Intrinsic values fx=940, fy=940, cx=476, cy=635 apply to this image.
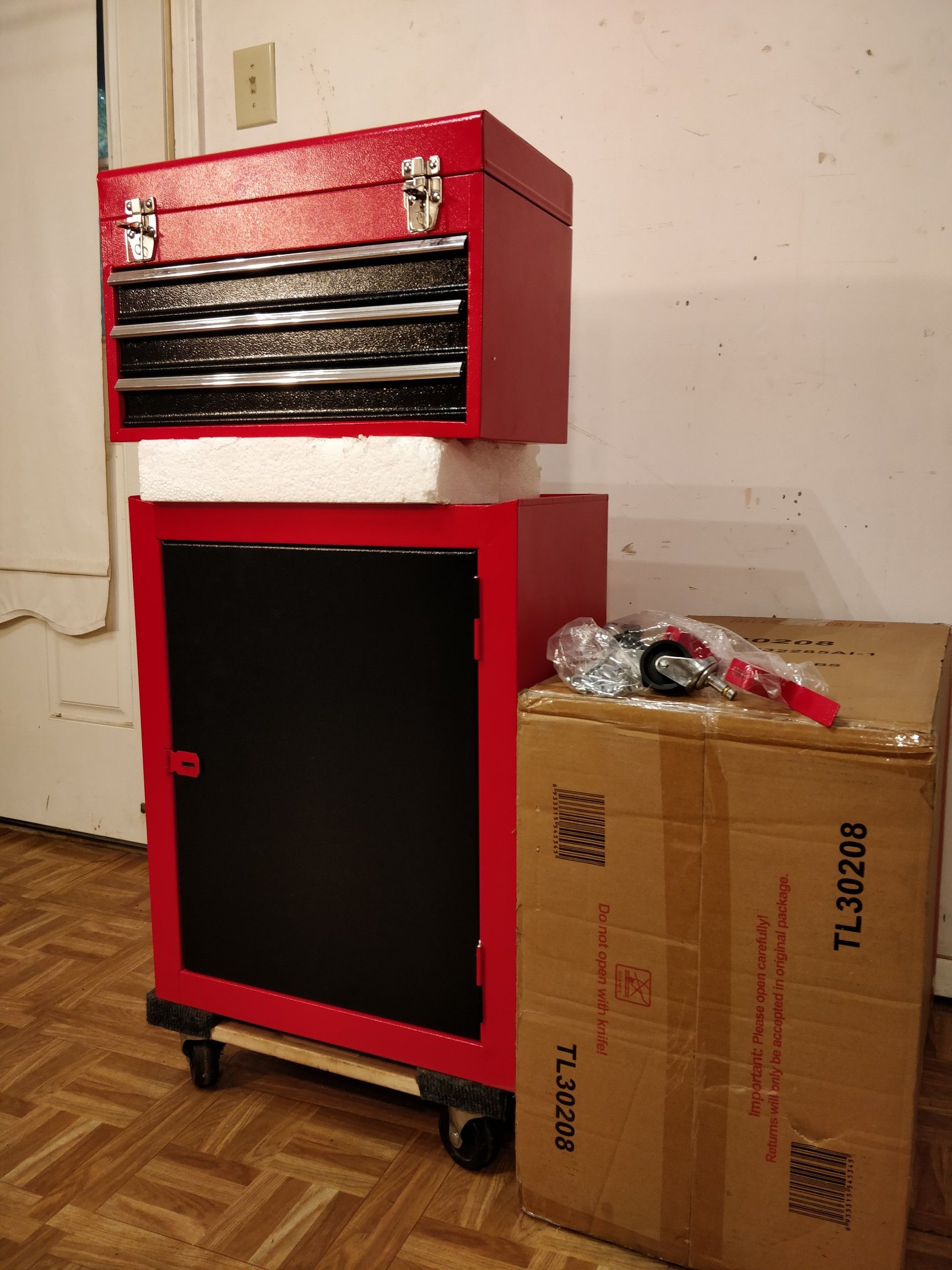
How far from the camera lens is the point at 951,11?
1416 mm

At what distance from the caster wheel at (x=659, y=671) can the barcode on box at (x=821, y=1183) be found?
48cm

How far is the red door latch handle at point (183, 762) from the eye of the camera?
1.32m

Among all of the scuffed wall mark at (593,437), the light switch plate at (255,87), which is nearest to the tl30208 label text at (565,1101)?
the scuffed wall mark at (593,437)

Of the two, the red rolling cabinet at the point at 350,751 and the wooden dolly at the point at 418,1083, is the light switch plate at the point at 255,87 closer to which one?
the red rolling cabinet at the point at 350,751

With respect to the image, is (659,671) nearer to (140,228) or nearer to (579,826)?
(579,826)

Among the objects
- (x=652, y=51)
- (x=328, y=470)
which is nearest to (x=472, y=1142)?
(x=328, y=470)

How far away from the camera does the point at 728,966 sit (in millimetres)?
976

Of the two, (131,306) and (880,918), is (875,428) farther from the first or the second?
(131,306)

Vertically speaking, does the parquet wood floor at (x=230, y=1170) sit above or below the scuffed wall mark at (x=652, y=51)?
below

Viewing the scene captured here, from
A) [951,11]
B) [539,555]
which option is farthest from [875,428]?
[539,555]

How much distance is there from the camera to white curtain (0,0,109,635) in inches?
82.4

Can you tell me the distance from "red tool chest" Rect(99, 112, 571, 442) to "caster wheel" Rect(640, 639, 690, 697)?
32 cm

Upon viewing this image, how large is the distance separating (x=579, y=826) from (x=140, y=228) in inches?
37.2

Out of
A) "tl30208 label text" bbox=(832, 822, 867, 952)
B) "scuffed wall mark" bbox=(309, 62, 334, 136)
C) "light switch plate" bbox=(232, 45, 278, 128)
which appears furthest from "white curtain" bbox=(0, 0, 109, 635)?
"tl30208 label text" bbox=(832, 822, 867, 952)
